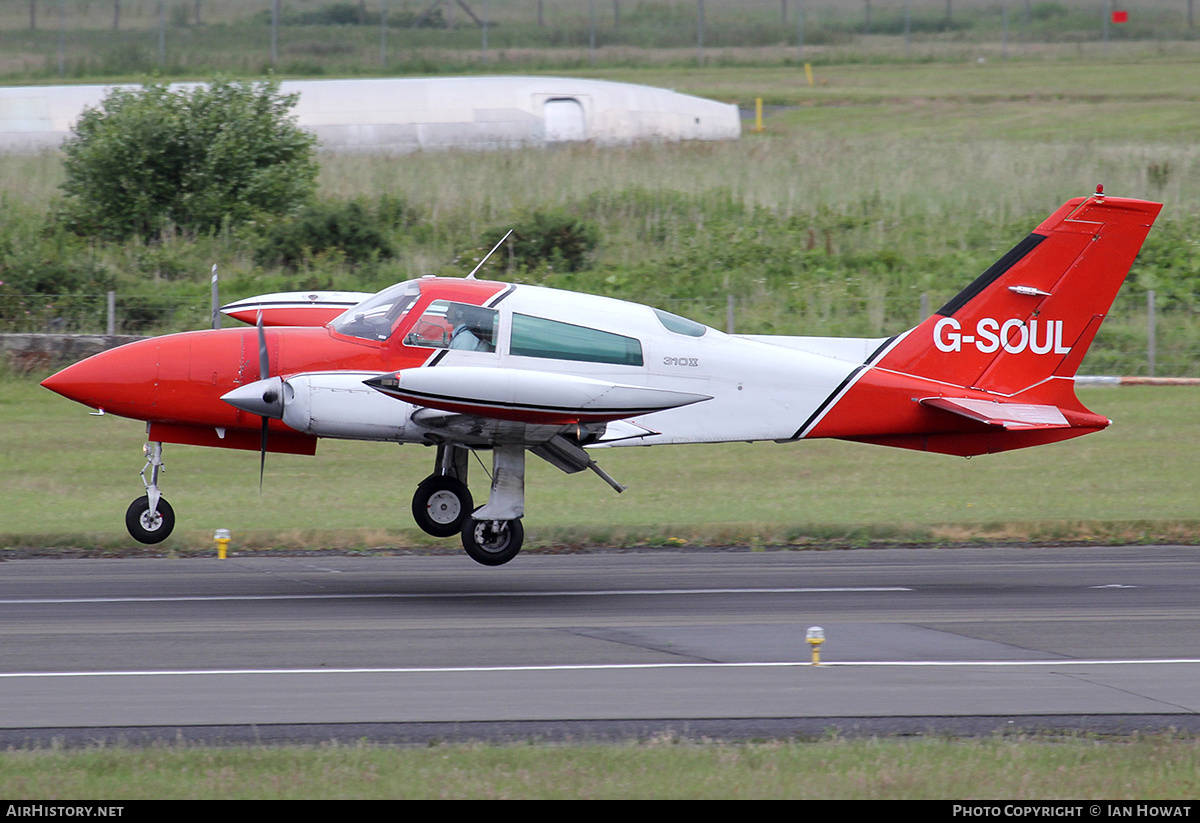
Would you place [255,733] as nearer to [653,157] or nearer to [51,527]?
[51,527]

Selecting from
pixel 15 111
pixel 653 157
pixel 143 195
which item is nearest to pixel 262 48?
pixel 15 111

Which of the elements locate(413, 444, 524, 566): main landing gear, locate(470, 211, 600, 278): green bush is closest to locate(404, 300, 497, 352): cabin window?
locate(413, 444, 524, 566): main landing gear

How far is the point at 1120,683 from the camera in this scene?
9.67m

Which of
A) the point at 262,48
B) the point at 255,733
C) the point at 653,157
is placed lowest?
the point at 255,733

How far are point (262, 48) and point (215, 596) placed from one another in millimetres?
55551

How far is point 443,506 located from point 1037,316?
21.8ft

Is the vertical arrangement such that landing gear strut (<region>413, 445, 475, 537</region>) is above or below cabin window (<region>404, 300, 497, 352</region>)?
below

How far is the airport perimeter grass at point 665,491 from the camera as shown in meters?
16.3

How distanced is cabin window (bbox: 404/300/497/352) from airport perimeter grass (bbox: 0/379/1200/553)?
142 inches

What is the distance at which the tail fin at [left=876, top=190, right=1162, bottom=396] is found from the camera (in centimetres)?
1436

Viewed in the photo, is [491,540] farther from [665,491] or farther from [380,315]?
[665,491]

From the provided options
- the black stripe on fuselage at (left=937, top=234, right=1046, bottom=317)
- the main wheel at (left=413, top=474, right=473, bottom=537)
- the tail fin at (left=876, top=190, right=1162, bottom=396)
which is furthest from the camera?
the black stripe on fuselage at (left=937, top=234, right=1046, bottom=317)

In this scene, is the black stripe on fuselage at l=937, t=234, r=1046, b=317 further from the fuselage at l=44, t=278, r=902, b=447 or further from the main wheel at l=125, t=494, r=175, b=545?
the main wheel at l=125, t=494, r=175, b=545

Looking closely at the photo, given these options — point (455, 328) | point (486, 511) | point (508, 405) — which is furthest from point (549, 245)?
point (508, 405)
